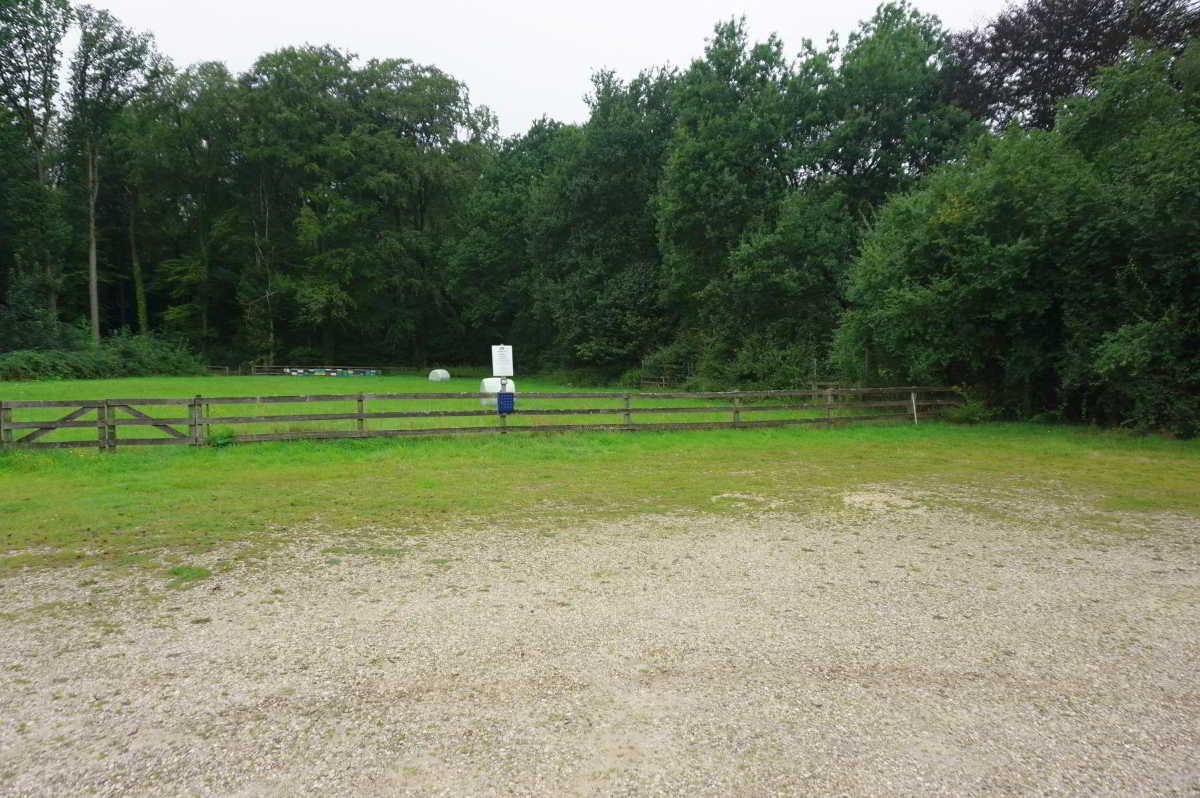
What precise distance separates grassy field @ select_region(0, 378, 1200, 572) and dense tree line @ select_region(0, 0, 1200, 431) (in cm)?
426

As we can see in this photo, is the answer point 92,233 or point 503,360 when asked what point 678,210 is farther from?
point 92,233

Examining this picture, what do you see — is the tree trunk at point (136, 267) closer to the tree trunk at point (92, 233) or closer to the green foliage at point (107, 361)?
the green foliage at point (107, 361)

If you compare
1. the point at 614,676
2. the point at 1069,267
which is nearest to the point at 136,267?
the point at 1069,267

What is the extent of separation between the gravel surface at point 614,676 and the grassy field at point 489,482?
53.8 inches

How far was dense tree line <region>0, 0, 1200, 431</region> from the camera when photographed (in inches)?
658

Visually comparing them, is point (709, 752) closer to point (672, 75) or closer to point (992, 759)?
point (992, 759)

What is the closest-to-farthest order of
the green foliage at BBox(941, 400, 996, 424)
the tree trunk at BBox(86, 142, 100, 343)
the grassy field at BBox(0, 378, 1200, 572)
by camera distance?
1. the grassy field at BBox(0, 378, 1200, 572)
2. the green foliage at BBox(941, 400, 996, 424)
3. the tree trunk at BBox(86, 142, 100, 343)

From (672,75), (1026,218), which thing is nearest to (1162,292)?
(1026,218)

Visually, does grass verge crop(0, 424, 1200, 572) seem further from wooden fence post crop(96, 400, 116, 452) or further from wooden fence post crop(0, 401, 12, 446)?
wooden fence post crop(0, 401, 12, 446)

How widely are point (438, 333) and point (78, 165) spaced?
2694 cm

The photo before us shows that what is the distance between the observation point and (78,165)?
1907 inches

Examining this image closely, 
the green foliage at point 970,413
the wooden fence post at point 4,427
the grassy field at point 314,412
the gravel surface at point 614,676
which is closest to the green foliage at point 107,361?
the grassy field at point 314,412

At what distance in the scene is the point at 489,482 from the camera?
32.5ft

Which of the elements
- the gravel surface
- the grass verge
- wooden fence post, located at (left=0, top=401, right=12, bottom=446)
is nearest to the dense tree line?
the grass verge
